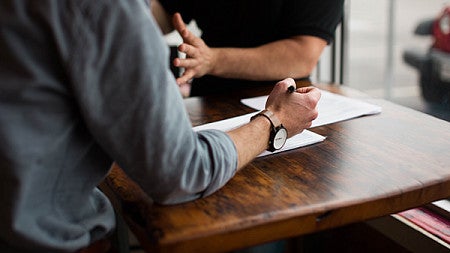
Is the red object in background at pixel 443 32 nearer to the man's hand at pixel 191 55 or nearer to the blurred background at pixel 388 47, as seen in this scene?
the blurred background at pixel 388 47

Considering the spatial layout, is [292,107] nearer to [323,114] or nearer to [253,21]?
[323,114]

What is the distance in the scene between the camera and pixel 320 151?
44.3 inches

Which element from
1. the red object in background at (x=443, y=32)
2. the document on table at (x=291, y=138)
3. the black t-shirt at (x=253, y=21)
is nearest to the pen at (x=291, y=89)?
the document on table at (x=291, y=138)

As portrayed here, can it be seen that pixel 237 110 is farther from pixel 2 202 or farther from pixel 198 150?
pixel 2 202

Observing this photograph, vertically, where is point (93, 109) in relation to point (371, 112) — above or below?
above

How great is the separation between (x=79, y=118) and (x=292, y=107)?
0.44m

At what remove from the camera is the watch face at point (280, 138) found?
3.42 ft

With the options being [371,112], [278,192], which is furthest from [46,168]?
[371,112]

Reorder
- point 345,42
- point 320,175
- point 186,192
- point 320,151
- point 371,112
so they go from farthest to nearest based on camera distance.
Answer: point 345,42, point 371,112, point 320,151, point 320,175, point 186,192

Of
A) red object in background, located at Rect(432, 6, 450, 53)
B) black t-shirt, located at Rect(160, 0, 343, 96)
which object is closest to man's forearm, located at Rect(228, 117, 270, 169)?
black t-shirt, located at Rect(160, 0, 343, 96)

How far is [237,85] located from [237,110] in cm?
32

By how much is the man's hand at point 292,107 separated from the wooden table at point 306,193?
70 mm

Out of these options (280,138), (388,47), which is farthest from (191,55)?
(388,47)

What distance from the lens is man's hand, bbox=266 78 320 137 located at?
3.51ft
